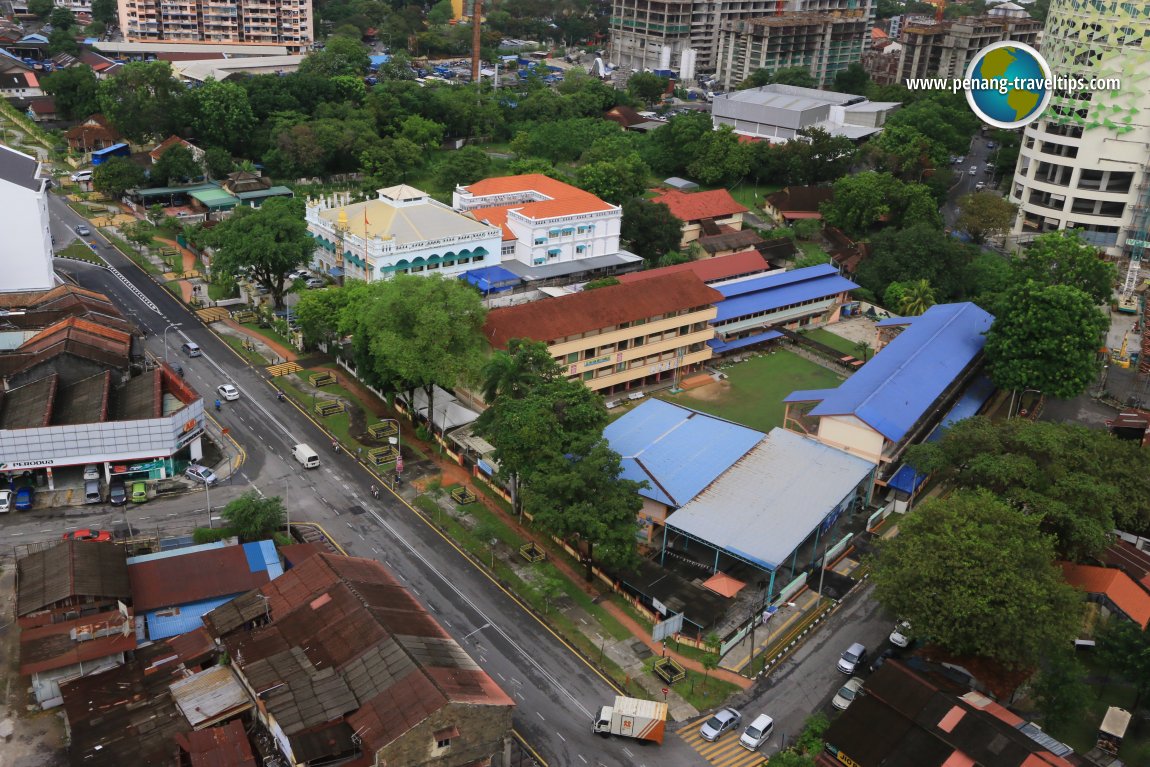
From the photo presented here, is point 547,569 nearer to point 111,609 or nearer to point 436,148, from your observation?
point 111,609

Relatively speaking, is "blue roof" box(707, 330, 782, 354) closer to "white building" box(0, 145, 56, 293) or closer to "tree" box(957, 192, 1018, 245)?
"tree" box(957, 192, 1018, 245)

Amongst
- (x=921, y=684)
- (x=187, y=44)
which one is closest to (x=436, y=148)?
(x=187, y=44)

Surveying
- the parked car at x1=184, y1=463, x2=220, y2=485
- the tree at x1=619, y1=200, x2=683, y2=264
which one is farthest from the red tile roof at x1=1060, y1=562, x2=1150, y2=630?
the tree at x1=619, y1=200, x2=683, y2=264

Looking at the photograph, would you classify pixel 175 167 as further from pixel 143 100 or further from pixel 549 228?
pixel 549 228

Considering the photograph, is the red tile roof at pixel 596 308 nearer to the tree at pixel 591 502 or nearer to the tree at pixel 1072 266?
the tree at pixel 591 502

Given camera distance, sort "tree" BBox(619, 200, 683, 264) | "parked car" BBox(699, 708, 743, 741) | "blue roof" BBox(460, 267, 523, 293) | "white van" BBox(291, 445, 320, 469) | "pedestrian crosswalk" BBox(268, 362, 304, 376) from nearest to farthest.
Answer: "parked car" BBox(699, 708, 743, 741) < "white van" BBox(291, 445, 320, 469) < "pedestrian crosswalk" BBox(268, 362, 304, 376) < "blue roof" BBox(460, 267, 523, 293) < "tree" BBox(619, 200, 683, 264)

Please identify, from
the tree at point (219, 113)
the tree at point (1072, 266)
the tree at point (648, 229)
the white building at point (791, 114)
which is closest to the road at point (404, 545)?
the tree at point (648, 229)
